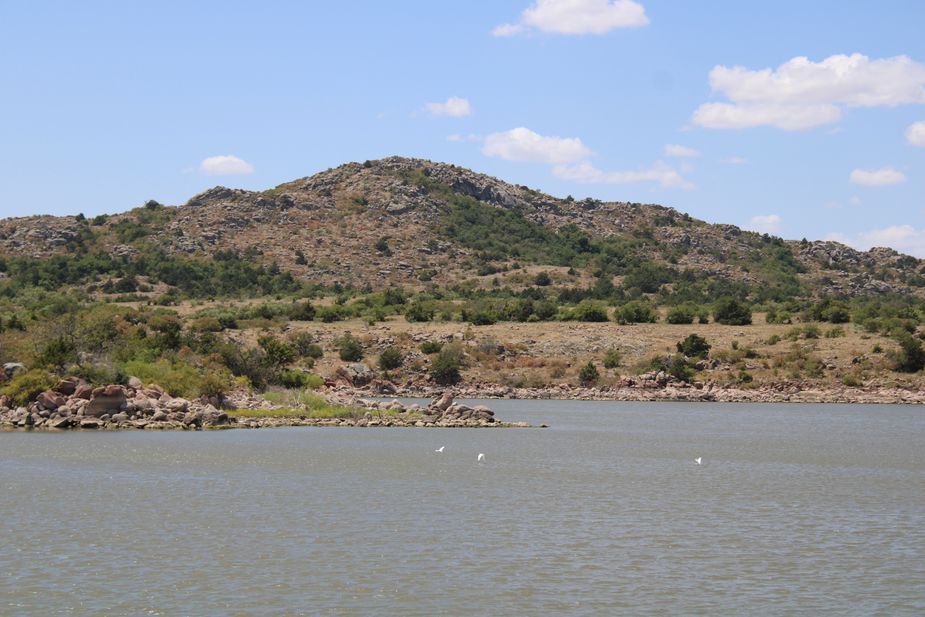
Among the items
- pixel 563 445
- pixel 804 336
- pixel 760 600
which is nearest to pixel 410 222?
pixel 804 336

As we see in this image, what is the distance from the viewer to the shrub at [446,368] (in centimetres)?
7594

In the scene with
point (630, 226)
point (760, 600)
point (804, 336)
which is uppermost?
point (630, 226)

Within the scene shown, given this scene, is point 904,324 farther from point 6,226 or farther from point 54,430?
point 6,226

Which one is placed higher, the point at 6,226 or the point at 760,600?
the point at 6,226

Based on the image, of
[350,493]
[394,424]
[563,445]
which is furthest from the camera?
[394,424]

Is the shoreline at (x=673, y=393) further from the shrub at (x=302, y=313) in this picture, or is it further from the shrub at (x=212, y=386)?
the shrub at (x=302, y=313)

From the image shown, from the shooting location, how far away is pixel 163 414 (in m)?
47.2

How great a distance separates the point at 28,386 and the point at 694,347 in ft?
157

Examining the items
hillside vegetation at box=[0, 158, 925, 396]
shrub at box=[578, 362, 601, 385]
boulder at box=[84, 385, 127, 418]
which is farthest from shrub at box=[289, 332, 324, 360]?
boulder at box=[84, 385, 127, 418]

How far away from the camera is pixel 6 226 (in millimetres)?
136750

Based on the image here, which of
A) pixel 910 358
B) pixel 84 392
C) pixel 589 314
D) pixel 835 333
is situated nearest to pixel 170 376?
pixel 84 392

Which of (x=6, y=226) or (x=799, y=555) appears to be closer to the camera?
(x=799, y=555)

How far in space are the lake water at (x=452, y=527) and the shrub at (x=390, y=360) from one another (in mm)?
33336

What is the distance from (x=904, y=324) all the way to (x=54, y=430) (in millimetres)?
61966
